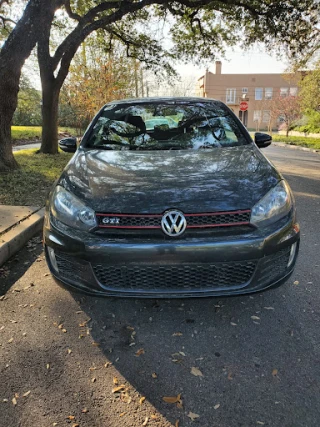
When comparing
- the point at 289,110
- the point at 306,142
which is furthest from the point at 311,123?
the point at 306,142

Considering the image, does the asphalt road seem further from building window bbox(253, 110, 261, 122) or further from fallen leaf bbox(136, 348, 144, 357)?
building window bbox(253, 110, 261, 122)

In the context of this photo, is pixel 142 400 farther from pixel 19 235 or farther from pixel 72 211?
pixel 19 235

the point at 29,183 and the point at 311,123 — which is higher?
the point at 311,123

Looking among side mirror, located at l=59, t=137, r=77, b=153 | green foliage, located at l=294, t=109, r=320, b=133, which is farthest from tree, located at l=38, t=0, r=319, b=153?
green foliage, located at l=294, t=109, r=320, b=133

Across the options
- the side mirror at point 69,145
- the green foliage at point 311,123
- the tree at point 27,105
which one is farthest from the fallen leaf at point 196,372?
the tree at point 27,105

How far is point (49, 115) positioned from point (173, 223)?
30.1ft

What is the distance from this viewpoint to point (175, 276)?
2.11 metres

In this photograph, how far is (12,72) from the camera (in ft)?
19.7

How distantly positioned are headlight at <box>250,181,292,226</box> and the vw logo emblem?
45 centimetres

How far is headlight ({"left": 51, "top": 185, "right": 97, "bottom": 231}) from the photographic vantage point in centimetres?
215

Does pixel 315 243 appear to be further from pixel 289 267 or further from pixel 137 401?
pixel 137 401

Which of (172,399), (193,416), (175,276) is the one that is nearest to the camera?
(193,416)

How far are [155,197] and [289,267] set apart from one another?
1.05 m

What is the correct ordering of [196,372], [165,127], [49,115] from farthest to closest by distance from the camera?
[49,115] < [165,127] < [196,372]
